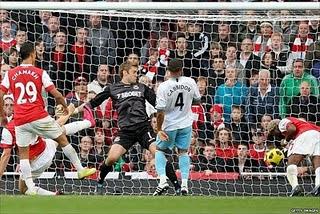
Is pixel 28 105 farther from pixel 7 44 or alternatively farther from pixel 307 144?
pixel 307 144

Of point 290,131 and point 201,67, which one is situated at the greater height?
point 201,67

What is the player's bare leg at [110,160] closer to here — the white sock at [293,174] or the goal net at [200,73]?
the goal net at [200,73]

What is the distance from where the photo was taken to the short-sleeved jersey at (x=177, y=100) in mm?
14625

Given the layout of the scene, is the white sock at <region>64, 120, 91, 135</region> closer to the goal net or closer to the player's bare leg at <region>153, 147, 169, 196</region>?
the goal net

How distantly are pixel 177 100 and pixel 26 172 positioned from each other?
2.29 metres

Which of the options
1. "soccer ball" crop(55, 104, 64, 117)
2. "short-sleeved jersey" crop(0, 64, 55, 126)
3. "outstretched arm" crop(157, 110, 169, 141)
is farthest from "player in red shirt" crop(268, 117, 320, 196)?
"short-sleeved jersey" crop(0, 64, 55, 126)

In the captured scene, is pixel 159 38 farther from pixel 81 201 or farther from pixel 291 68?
pixel 81 201

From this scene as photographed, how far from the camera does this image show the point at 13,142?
14.9 metres

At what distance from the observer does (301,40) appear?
17.1 m

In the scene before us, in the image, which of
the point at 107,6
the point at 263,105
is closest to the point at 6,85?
the point at 107,6

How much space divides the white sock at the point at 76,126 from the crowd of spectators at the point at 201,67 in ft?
3.23

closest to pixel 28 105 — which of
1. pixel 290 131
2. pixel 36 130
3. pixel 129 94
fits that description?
pixel 36 130

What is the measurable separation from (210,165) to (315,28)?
2.86 meters

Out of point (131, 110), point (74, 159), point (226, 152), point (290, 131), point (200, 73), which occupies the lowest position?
point (74, 159)
